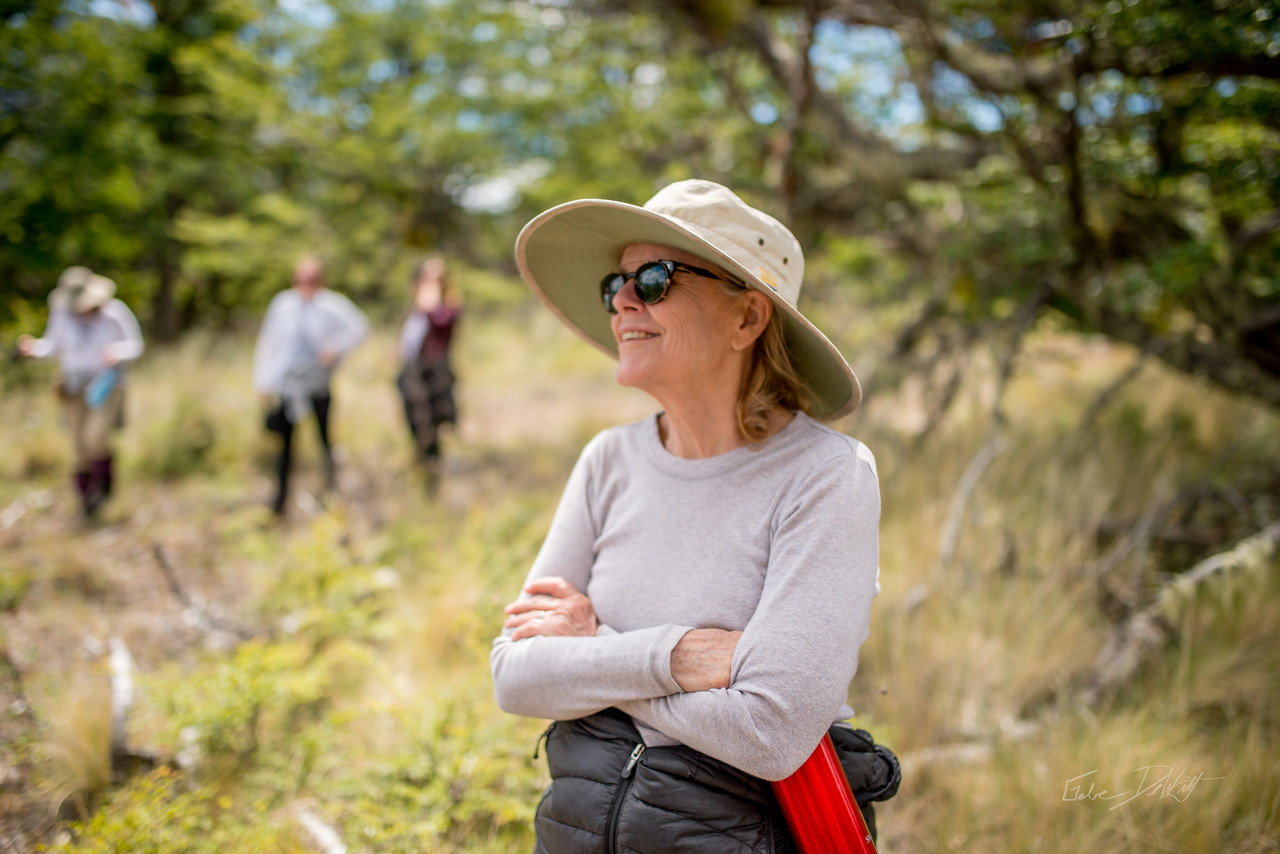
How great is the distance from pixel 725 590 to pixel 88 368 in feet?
20.0

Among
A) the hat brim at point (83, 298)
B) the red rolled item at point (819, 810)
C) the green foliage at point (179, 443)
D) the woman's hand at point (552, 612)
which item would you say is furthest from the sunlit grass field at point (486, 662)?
the hat brim at point (83, 298)

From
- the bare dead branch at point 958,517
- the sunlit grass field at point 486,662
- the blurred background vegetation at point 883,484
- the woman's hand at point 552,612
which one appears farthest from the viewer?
the bare dead branch at point 958,517

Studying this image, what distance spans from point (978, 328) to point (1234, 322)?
1456 mm

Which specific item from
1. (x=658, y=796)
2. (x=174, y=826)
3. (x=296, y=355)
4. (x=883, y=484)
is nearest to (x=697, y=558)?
(x=658, y=796)

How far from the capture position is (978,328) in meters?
5.05

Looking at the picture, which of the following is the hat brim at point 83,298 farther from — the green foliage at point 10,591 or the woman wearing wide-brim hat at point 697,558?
the woman wearing wide-brim hat at point 697,558

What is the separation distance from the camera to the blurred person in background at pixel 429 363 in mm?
5883

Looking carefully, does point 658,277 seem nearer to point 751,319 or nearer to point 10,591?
point 751,319

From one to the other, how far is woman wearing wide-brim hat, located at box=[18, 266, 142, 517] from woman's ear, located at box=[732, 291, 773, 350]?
5.79 m

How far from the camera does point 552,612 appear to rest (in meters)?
1.62

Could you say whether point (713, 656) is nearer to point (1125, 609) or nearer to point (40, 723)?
point (40, 723)

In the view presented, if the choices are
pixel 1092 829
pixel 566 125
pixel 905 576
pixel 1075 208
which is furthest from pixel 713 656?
pixel 566 125

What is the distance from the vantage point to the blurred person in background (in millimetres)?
5883

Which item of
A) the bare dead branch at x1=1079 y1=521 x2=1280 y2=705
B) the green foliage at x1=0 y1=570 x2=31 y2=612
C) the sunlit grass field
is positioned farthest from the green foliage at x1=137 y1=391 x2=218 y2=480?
the bare dead branch at x1=1079 y1=521 x2=1280 y2=705
